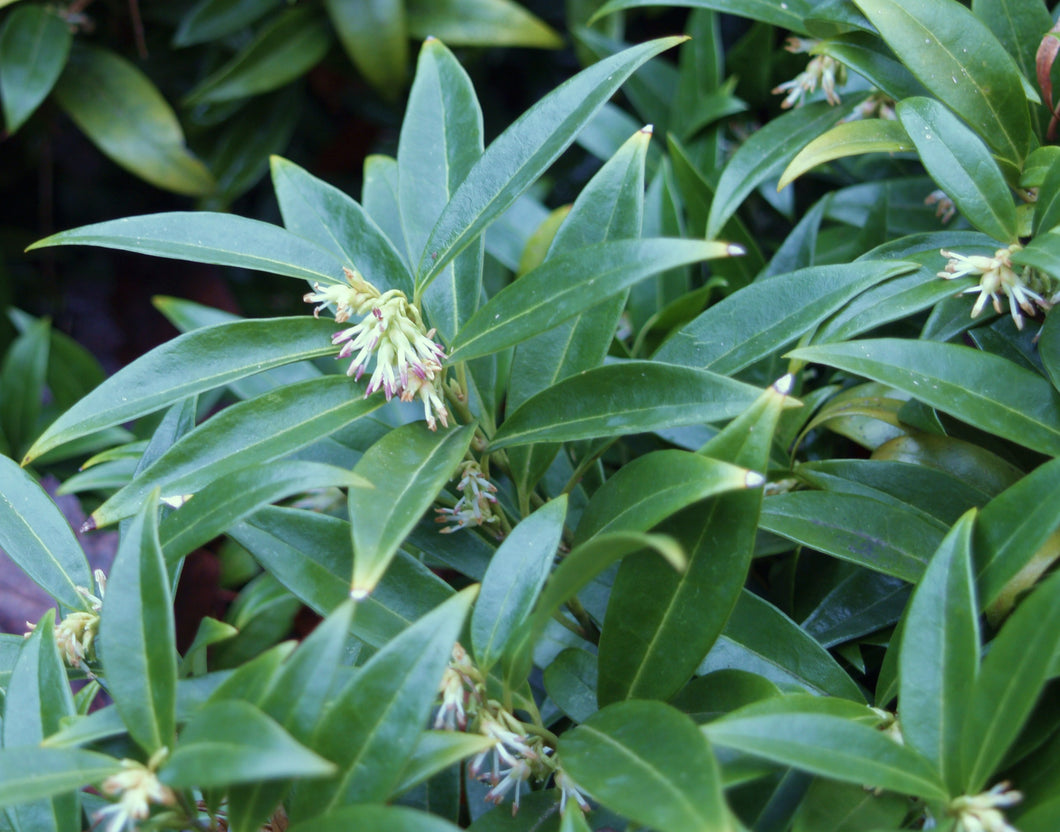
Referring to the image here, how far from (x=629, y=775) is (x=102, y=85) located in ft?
5.13

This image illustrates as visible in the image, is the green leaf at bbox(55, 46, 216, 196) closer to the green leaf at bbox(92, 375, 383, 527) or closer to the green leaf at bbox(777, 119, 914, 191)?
the green leaf at bbox(92, 375, 383, 527)

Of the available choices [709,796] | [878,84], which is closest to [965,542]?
[709,796]

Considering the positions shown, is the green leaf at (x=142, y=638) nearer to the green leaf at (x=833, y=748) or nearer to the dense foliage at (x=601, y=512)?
the dense foliage at (x=601, y=512)

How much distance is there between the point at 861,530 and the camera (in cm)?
72

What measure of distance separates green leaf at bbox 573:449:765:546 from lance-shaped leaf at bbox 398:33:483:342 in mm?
209

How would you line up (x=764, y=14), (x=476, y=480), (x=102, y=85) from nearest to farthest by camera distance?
(x=476, y=480) < (x=764, y=14) < (x=102, y=85)

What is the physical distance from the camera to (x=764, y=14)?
37.8 inches

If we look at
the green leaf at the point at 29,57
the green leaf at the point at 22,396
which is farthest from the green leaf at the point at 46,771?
the green leaf at the point at 29,57

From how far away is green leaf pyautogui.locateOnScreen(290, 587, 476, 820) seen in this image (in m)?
0.56

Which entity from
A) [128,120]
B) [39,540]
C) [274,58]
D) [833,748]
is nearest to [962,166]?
[833,748]

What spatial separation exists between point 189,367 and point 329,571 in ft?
0.66

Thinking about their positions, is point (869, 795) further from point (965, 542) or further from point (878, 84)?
Answer: point (878, 84)

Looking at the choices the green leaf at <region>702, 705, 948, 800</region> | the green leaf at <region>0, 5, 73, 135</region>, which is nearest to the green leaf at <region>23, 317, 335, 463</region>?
the green leaf at <region>702, 705, 948, 800</region>

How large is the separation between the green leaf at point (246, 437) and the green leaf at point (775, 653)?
343 millimetres
